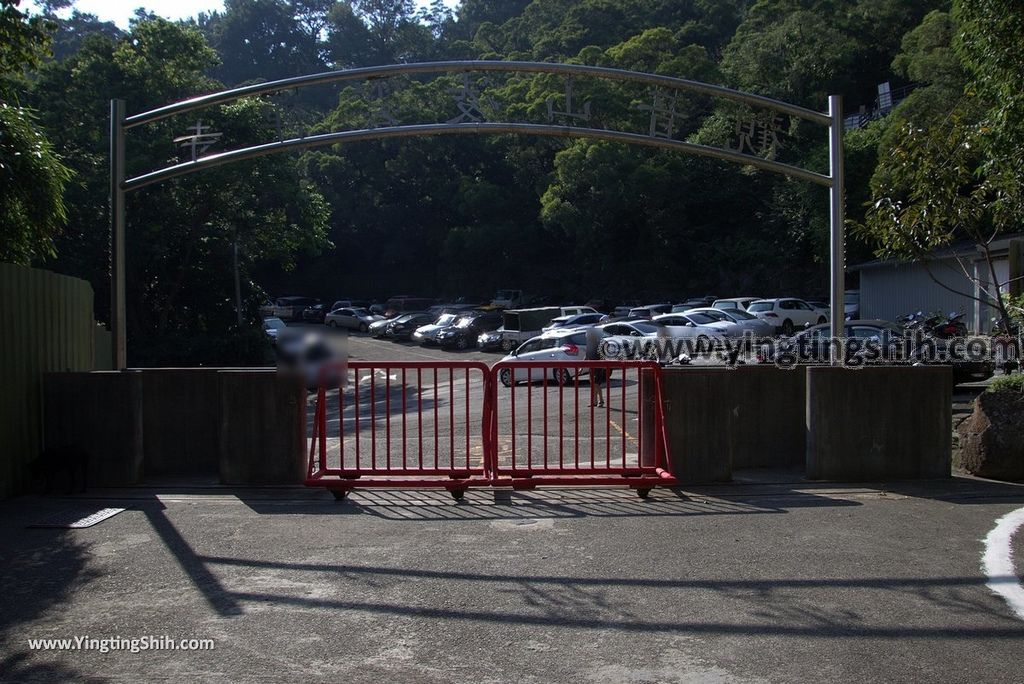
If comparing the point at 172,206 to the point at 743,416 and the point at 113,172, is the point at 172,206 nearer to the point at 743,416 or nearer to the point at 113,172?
the point at 113,172

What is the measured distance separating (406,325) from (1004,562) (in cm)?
4603

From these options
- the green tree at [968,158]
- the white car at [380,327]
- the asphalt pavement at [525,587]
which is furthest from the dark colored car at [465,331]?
the asphalt pavement at [525,587]

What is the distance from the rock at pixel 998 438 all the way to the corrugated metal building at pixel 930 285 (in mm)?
17735

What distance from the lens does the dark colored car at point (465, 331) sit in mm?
45938

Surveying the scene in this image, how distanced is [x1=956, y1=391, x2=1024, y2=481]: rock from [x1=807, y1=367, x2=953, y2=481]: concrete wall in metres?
0.47

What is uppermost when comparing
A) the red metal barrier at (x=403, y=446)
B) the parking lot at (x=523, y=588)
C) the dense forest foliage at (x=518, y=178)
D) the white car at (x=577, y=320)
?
the dense forest foliage at (x=518, y=178)

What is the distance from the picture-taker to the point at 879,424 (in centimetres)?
1049

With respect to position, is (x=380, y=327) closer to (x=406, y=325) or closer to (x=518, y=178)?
(x=406, y=325)

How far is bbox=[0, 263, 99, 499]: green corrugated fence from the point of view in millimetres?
9758

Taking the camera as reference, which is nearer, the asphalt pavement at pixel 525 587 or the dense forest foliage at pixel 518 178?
the asphalt pavement at pixel 525 587

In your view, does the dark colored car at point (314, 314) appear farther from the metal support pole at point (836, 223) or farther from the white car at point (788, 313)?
the metal support pole at point (836, 223)

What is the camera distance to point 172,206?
111ft

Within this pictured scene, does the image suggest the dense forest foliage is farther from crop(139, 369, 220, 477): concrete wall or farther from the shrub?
crop(139, 369, 220, 477): concrete wall

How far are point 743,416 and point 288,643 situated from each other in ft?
22.8
